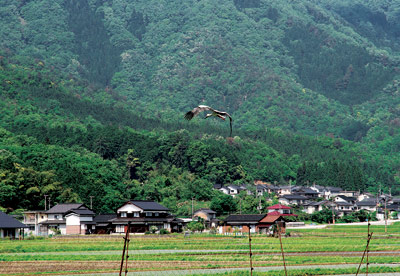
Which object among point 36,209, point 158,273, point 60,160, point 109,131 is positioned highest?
point 109,131

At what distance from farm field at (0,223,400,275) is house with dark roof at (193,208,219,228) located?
95.9ft

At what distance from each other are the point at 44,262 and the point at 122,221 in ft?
133

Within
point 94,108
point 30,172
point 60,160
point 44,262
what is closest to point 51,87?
point 94,108

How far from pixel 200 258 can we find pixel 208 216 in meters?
48.3

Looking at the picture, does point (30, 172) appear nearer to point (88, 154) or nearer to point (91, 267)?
Result: point (88, 154)

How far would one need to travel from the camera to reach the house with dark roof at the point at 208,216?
9200 centimetres

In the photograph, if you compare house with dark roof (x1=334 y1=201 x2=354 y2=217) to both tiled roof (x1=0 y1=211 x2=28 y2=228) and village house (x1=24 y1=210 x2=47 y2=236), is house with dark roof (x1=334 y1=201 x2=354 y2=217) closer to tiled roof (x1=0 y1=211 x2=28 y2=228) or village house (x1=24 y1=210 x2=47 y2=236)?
village house (x1=24 y1=210 x2=47 y2=236)

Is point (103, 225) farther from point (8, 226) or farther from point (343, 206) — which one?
point (343, 206)

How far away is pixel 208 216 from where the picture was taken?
9312cm

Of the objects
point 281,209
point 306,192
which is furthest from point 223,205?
point 306,192

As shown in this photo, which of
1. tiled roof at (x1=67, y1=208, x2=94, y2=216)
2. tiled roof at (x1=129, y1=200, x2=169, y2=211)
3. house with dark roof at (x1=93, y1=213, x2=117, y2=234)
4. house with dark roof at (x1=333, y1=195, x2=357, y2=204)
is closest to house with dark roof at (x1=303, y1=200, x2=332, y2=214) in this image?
house with dark roof at (x1=333, y1=195, x2=357, y2=204)

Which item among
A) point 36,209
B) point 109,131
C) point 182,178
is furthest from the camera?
point 109,131

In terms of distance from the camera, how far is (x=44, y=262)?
42.8 meters

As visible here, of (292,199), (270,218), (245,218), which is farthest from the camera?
(292,199)
